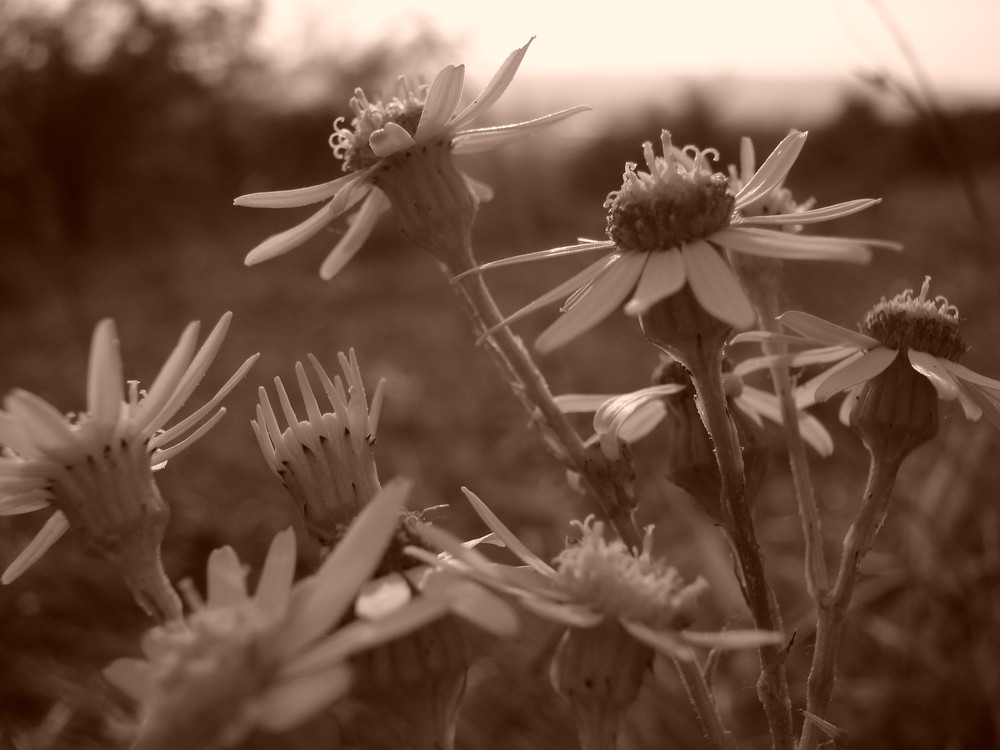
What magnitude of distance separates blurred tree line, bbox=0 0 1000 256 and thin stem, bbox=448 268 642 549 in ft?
32.1

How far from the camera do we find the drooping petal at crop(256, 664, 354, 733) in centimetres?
93

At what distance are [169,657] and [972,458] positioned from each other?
4.29 meters

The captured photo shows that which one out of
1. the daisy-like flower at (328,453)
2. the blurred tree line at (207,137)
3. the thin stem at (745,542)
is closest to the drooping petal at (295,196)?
the daisy-like flower at (328,453)

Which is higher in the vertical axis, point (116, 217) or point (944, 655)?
point (116, 217)

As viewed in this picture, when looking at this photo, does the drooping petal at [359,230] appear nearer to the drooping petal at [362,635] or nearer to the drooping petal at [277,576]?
the drooping petal at [277,576]

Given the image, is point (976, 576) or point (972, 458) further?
point (972, 458)

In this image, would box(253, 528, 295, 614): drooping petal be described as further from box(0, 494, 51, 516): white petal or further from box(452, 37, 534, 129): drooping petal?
box(452, 37, 534, 129): drooping petal

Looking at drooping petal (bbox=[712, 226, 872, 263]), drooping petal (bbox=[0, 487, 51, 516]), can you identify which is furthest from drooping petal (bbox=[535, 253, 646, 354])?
drooping petal (bbox=[0, 487, 51, 516])

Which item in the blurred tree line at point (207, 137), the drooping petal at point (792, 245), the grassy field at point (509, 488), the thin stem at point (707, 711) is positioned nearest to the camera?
the drooping petal at point (792, 245)

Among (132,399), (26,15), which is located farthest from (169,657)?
(26,15)

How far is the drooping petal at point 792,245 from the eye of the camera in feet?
4.27

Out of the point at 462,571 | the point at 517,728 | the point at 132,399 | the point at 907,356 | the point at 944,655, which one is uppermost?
the point at 132,399

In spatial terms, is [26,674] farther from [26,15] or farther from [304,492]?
[26,15]

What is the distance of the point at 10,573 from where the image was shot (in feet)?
5.29
